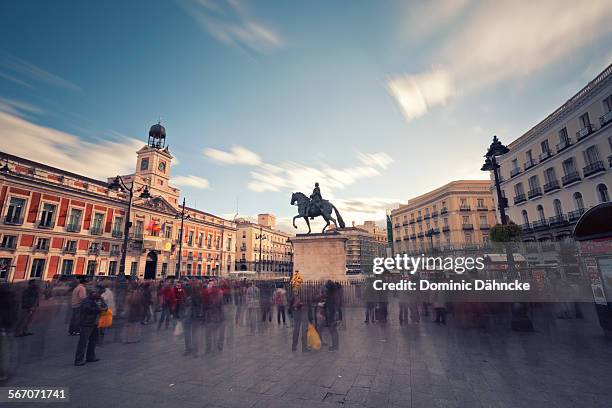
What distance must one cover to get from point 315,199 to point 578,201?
22848 mm

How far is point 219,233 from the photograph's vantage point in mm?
57688

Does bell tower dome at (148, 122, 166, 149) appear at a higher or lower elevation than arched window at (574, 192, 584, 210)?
higher

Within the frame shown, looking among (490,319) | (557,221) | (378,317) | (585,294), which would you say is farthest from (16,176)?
(557,221)

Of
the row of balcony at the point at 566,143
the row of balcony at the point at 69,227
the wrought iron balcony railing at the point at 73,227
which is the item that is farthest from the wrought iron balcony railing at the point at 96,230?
the row of balcony at the point at 566,143

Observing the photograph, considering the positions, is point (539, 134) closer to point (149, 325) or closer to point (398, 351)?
point (398, 351)

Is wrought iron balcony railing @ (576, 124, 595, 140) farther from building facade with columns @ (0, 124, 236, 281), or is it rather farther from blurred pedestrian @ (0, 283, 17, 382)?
building facade with columns @ (0, 124, 236, 281)

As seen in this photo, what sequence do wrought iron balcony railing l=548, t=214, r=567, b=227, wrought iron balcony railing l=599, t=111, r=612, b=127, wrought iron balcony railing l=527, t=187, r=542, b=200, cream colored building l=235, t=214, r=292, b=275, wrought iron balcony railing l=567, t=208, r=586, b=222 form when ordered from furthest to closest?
cream colored building l=235, t=214, r=292, b=275 < wrought iron balcony railing l=527, t=187, r=542, b=200 < wrought iron balcony railing l=548, t=214, r=567, b=227 < wrought iron balcony railing l=567, t=208, r=586, b=222 < wrought iron balcony railing l=599, t=111, r=612, b=127

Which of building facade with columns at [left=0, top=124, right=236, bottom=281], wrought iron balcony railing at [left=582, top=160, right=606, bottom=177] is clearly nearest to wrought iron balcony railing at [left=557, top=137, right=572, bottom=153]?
wrought iron balcony railing at [left=582, top=160, right=606, bottom=177]

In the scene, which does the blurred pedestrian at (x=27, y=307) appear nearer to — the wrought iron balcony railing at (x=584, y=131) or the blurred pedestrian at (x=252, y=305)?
the blurred pedestrian at (x=252, y=305)

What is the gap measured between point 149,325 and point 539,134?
117 feet

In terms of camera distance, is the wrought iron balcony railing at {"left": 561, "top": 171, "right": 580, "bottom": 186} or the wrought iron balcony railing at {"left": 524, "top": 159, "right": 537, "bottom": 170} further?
the wrought iron balcony railing at {"left": 524, "top": 159, "right": 537, "bottom": 170}

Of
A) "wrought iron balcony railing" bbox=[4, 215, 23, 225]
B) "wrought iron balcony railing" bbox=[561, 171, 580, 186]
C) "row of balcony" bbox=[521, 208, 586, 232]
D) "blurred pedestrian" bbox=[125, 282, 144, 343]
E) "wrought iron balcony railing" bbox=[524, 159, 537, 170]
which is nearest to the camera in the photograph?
"blurred pedestrian" bbox=[125, 282, 144, 343]

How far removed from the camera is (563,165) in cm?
2428

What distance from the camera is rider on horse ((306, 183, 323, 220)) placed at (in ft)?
57.3
